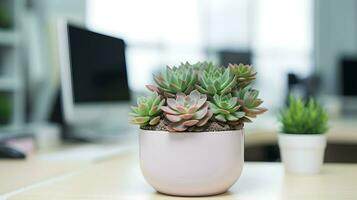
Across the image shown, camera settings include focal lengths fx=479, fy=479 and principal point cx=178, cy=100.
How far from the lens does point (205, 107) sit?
75 centimetres

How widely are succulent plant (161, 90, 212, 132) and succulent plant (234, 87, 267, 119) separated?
7 cm

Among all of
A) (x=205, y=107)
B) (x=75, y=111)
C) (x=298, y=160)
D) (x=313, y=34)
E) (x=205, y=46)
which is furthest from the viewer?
(x=313, y=34)

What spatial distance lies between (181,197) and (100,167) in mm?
442

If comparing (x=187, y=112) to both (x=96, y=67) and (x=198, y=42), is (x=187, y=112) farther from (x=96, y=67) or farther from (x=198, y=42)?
(x=198, y=42)

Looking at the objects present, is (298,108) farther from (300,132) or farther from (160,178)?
(160,178)

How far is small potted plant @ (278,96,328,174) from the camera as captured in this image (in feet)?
3.36

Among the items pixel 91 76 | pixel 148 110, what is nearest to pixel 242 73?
pixel 148 110

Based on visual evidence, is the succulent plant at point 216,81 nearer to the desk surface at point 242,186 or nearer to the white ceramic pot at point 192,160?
the white ceramic pot at point 192,160

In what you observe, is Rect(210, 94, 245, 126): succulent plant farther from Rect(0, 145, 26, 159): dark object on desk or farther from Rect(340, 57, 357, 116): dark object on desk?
Rect(340, 57, 357, 116): dark object on desk

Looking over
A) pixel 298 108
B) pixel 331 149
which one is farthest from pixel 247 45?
→ pixel 298 108

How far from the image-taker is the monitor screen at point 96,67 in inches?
63.2

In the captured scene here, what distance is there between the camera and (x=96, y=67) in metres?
1.74

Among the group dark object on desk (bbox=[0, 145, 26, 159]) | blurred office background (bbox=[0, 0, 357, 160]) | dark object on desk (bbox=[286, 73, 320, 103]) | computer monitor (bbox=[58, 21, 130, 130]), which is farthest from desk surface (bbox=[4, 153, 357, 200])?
dark object on desk (bbox=[286, 73, 320, 103])

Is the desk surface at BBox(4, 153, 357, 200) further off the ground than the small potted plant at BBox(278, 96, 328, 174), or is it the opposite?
the small potted plant at BBox(278, 96, 328, 174)
